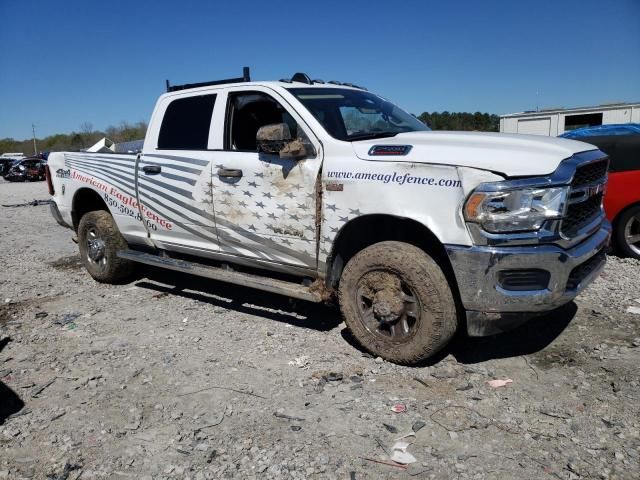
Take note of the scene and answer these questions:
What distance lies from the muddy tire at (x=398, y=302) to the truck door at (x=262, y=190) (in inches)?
18.3

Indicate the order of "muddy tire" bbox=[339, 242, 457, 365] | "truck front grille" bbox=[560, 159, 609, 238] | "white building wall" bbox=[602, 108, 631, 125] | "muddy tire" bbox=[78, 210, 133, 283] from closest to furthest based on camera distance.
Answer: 1. "truck front grille" bbox=[560, 159, 609, 238]
2. "muddy tire" bbox=[339, 242, 457, 365]
3. "muddy tire" bbox=[78, 210, 133, 283]
4. "white building wall" bbox=[602, 108, 631, 125]

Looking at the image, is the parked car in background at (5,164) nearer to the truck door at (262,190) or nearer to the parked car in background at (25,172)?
the parked car in background at (25,172)

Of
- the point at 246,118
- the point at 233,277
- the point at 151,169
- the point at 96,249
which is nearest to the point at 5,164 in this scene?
the point at 96,249

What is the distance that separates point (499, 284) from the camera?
3178 mm

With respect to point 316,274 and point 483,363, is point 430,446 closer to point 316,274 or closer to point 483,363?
point 483,363

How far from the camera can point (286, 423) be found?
10.1 feet

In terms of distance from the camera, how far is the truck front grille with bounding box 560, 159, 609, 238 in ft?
10.8

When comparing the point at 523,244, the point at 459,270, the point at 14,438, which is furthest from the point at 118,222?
the point at 523,244

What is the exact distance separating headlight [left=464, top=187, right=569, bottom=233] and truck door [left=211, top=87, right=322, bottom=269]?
135cm

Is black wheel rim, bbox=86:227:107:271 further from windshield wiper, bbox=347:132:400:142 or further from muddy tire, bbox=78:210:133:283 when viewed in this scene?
windshield wiper, bbox=347:132:400:142

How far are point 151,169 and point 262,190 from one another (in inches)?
61.0

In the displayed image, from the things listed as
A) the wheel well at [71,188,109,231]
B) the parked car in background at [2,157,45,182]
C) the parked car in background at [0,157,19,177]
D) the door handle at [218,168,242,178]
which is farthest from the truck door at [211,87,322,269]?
the parked car in background at [0,157,19,177]

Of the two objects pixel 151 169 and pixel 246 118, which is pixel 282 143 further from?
pixel 151 169

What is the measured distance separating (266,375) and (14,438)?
1607mm
